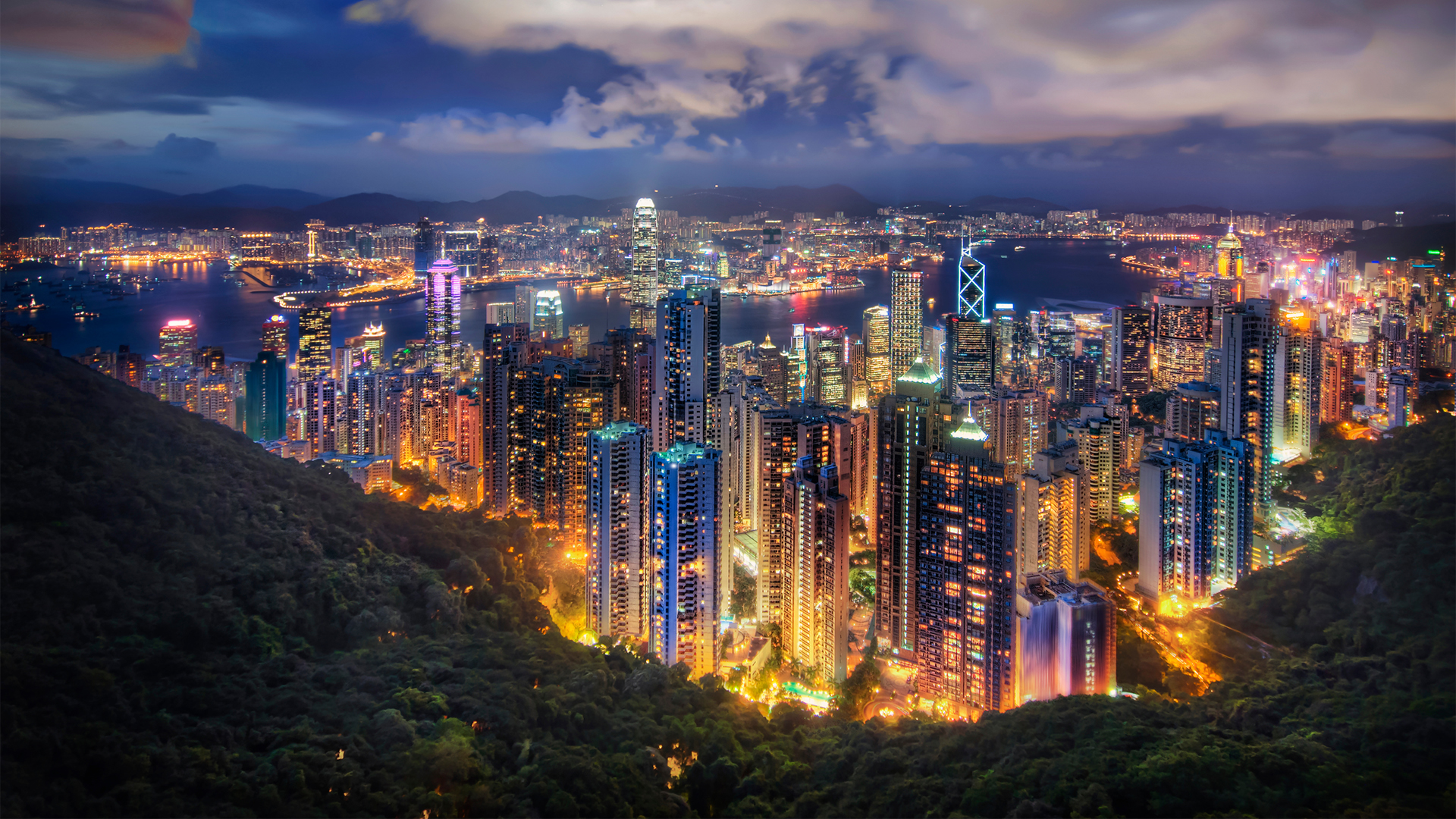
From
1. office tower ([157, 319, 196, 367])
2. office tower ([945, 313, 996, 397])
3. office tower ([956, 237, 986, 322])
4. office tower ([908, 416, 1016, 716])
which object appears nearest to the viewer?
office tower ([908, 416, 1016, 716])

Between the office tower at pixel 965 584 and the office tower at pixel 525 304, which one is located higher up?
the office tower at pixel 525 304

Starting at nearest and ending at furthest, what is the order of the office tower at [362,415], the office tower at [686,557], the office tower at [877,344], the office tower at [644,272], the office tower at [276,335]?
the office tower at [686,557], the office tower at [276,335], the office tower at [362,415], the office tower at [644,272], the office tower at [877,344]

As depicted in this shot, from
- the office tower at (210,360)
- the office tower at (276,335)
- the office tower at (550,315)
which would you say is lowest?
the office tower at (210,360)

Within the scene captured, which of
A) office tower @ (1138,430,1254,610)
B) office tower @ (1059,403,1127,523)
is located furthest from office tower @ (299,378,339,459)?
office tower @ (1138,430,1254,610)

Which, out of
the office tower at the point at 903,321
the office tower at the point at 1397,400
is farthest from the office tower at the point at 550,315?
the office tower at the point at 1397,400

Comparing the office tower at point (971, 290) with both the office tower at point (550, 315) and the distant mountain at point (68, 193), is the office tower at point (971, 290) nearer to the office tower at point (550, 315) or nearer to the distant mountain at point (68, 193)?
the office tower at point (550, 315)

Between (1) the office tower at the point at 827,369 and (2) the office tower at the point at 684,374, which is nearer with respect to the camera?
(2) the office tower at the point at 684,374

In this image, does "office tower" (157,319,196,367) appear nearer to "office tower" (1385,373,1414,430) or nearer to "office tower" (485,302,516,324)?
"office tower" (485,302,516,324)

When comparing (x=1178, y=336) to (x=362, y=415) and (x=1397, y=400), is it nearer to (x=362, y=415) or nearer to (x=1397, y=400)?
(x=1397, y=400)
